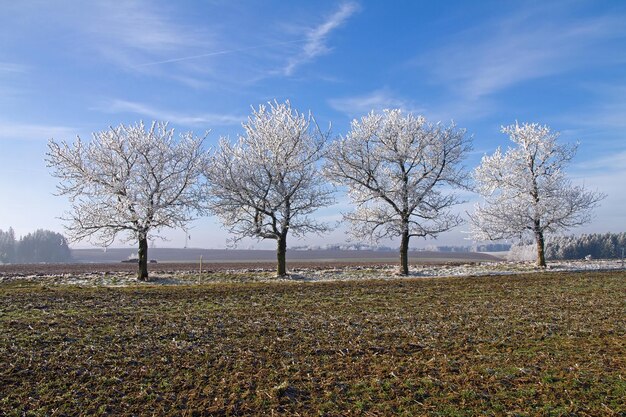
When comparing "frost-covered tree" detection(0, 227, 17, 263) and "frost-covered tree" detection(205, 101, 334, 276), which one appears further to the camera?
"frost-covered tree" detection(0, 227, 17, 263)

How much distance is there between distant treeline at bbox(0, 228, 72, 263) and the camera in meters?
107

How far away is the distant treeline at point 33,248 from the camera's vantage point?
107 m

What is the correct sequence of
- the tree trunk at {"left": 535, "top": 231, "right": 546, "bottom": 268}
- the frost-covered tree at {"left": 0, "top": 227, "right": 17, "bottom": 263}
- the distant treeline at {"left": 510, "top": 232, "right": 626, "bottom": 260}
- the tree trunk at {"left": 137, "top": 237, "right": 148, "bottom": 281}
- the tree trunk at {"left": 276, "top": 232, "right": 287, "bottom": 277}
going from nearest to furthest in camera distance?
the tree trunk at {"left": 137, "top": 237, "right": 148, "bottom": 281}, the tree trunk at {"left": 276, "top": 232, "right": 287, "bottom": 277}, the tree trunk at {"left": 535, "top": 231, "right": 546, "bottom": 268}, the distant treeline at {"left": 510, "top": 232, "right": 626, "bottom": 260}, the frost-covered tree at {"left": 0, "top": 227, "right": 17, "bottom": 263}

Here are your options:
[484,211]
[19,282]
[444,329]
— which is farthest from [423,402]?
Result: [484,211]

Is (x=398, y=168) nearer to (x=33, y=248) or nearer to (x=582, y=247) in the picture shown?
(x=582, y=247)

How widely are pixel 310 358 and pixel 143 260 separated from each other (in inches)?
891

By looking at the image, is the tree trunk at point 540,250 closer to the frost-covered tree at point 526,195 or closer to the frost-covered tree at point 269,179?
the frost-covered tree at point 526,195

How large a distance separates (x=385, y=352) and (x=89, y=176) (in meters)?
25.3

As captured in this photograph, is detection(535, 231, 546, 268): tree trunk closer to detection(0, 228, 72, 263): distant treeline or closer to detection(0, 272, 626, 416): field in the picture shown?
detection(0, 272, 626, 416): field

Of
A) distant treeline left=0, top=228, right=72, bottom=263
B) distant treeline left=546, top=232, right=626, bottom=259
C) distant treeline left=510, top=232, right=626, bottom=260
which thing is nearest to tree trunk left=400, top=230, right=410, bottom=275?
distant treeline left=510, top=232, right=626, bottom=260

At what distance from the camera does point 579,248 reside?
7969 cm

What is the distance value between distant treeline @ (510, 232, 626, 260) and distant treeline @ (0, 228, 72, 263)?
340 feet

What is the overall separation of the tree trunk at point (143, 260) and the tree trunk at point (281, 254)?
8570 mm

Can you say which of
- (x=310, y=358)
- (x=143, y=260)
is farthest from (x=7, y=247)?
(x=310, y=358)
